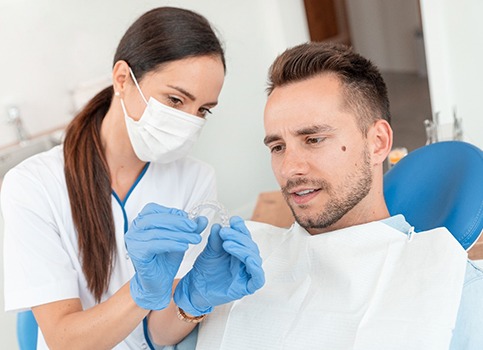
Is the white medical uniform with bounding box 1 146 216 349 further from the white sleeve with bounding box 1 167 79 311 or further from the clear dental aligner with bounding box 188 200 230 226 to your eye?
the clear dental aligner with bounding box 188 200 230 226

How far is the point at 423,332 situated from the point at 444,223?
39cm

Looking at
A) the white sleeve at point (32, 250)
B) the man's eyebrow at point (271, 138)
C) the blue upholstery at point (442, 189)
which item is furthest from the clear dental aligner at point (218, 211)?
the blue upholstery at point (442, 189)

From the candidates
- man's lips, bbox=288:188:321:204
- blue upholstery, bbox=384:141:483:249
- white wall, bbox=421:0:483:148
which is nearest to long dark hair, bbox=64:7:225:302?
man's lips, bbox=288:188:321:204

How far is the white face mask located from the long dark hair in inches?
3.5

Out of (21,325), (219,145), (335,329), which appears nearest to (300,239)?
(335,329)

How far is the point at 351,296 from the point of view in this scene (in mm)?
1143

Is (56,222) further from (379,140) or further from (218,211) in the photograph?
(379,140)

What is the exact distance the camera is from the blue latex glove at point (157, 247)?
1.07m

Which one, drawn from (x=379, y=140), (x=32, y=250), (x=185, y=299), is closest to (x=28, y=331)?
(x=32, y=250)

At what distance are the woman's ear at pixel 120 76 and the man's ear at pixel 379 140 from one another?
569 mm

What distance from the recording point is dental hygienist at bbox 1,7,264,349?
118 centimetres

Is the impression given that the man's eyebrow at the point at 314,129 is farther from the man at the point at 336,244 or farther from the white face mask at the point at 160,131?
the white face mask at the point at 160,131

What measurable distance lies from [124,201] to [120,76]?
1.00 ft

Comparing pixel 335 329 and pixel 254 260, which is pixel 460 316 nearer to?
pixel 335 329
